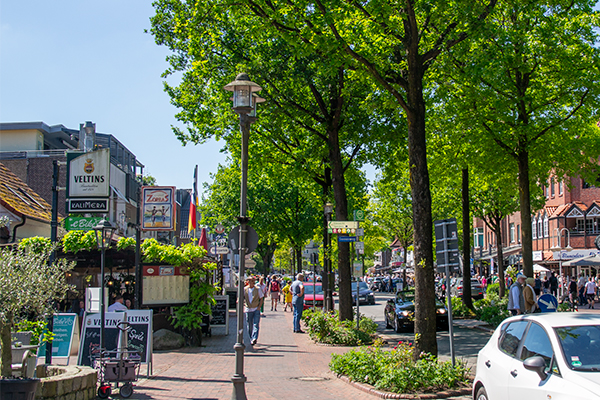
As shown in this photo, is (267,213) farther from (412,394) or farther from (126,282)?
(412,394)

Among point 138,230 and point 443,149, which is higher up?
point 443,149

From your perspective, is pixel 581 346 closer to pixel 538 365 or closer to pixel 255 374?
pixel 538 365

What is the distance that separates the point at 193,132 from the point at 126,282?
5.82 m

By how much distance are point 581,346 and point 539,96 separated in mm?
15283

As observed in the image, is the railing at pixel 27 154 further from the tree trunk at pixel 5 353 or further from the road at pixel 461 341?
the tree trunk at pixel 5 353

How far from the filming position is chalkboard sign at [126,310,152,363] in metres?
11.7

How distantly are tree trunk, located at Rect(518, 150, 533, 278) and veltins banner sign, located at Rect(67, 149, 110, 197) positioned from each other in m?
12.7

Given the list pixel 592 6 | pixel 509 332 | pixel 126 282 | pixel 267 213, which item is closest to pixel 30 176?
pixel 267 213

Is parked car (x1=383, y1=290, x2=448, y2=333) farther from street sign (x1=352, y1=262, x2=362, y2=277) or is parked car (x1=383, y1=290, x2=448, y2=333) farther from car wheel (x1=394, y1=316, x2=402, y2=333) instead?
street sign (x1=352, y1=262, x2=362, y2=277)

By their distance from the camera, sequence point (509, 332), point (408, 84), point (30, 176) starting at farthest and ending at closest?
point (30, 176)
point (408, 84)
point (509, 332)

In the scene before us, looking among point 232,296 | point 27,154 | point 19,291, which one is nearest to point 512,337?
point 19,291

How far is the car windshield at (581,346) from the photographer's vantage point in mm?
5613

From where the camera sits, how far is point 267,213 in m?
46.7

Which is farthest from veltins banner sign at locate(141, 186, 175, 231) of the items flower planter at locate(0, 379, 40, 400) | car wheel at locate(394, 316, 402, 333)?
flower planter at locate(0, 379, 40, 400)
